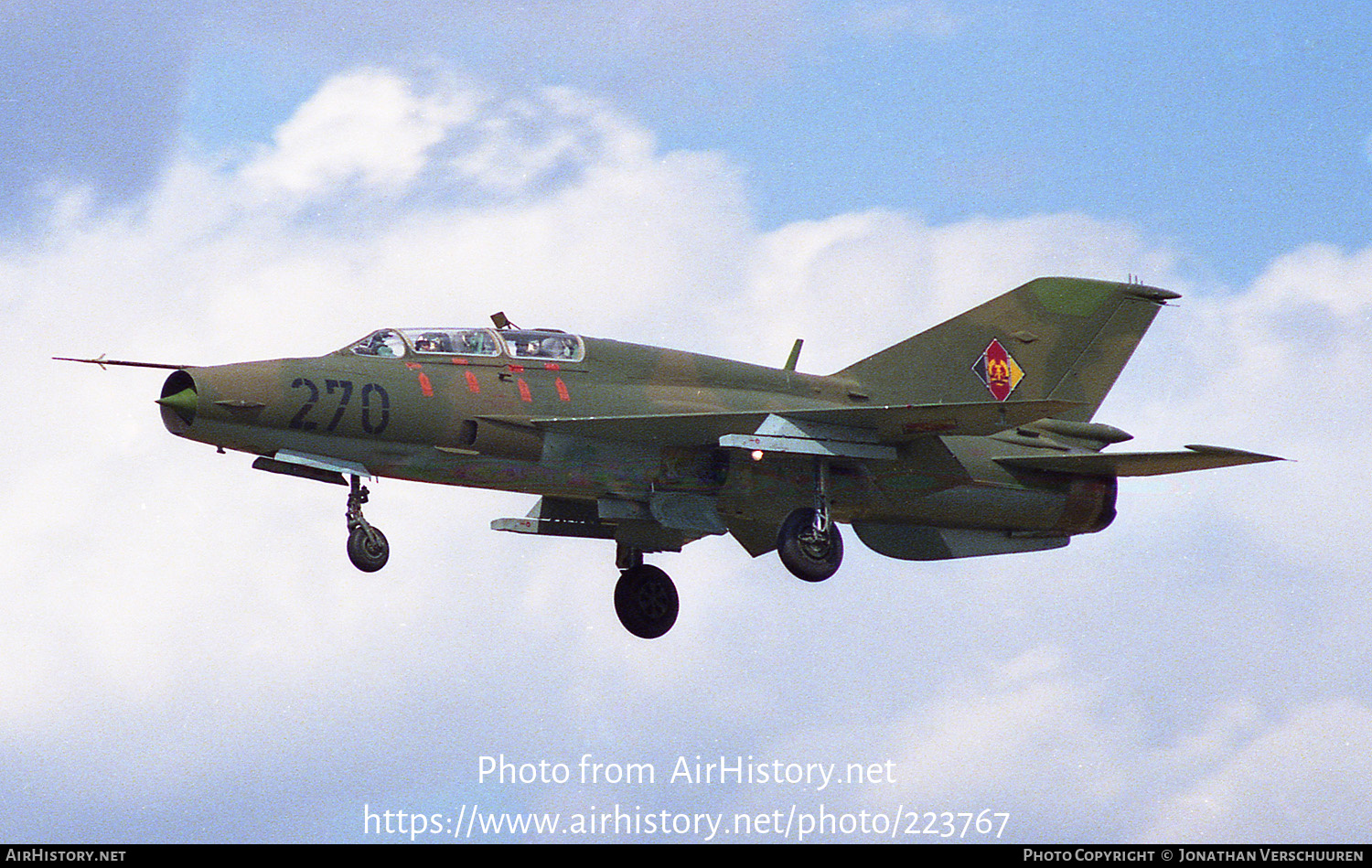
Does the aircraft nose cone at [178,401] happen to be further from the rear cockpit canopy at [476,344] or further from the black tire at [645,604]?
the black tire at [645,604]

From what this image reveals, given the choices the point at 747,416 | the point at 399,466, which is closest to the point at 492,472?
the point at 399,466

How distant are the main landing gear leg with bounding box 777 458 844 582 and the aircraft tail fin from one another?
3046 millimetres

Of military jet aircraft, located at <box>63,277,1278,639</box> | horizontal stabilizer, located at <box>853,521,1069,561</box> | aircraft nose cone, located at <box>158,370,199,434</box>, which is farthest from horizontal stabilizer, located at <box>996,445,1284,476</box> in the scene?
aircraft nose cone, located at <box>158,370,199,434</box>

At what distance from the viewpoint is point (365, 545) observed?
2111cm

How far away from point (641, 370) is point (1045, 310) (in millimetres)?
6414

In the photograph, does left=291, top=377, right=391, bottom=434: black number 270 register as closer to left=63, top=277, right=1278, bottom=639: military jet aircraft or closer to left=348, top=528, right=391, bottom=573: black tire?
left=63, top=277, right=1278, bottom=639: military jet aircraft

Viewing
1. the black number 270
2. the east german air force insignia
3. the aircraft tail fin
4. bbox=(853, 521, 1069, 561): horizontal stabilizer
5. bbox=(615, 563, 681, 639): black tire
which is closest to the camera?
the black number 270

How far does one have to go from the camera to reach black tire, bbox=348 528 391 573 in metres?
21.1

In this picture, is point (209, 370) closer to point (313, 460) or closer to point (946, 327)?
point (313, 460)

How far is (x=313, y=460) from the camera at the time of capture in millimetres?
21125

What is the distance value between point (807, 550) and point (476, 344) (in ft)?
15.0

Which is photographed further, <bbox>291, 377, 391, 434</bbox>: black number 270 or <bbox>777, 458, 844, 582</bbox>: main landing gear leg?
<bbox>777, 458, 844, 582</bbox>: main landing gear leg

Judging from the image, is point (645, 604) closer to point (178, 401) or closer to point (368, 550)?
point (368, 550)

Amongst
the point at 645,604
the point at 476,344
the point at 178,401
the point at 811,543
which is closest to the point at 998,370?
the point at 811,543
